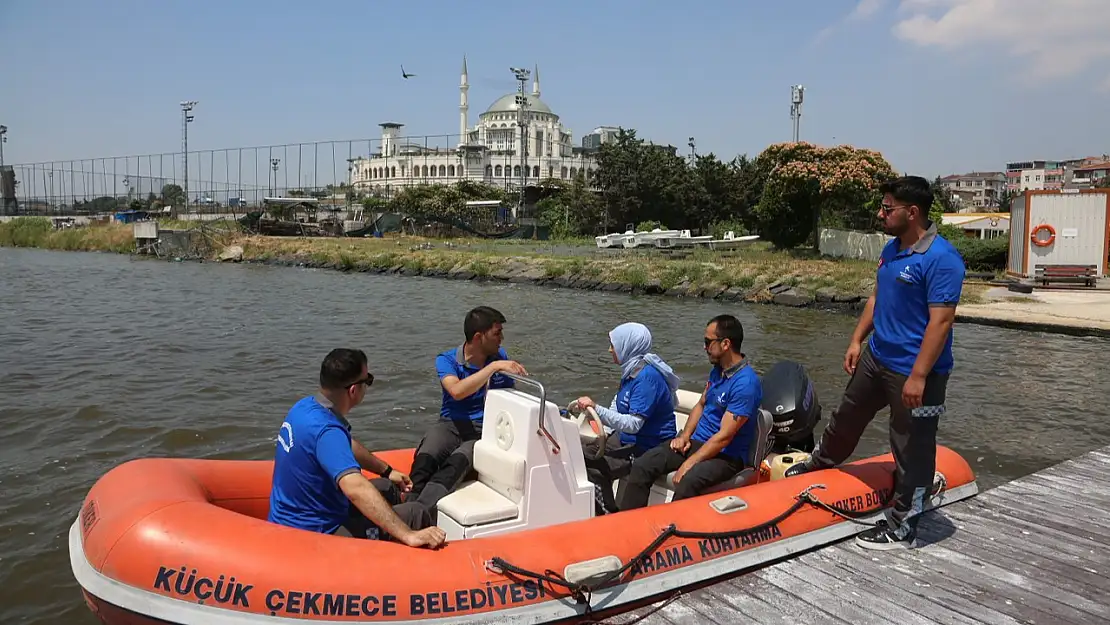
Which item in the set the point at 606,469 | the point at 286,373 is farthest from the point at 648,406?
the point at 286,373

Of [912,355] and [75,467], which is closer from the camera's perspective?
[912,355]

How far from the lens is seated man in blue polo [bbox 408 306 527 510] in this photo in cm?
455

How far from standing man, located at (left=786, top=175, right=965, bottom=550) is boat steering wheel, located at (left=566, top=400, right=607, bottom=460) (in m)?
1.45

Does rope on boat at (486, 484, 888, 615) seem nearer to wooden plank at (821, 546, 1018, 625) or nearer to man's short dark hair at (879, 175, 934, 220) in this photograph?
wooden plank at (821, 546, 1018, 625)

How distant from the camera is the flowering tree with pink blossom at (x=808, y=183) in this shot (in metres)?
25.8

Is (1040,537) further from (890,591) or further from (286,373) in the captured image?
A: (286,373)

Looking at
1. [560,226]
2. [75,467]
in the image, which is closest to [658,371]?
[75,467]

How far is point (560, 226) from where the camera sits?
5269 cm

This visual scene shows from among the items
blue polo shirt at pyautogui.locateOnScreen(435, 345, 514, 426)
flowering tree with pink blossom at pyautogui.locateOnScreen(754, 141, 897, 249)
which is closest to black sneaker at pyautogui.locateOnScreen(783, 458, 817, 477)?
blue polo shirt at pyautogui.locateOnScreen(435, 345, 514, 426)

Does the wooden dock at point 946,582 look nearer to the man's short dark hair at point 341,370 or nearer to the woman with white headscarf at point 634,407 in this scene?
the woman with white headscarf at point 634,407

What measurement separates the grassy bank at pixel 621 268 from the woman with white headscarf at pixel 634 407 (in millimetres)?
15613

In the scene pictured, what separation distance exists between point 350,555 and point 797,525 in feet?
8.09

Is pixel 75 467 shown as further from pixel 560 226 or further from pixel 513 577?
pixel 560 226

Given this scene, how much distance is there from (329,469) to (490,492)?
1130 mm
